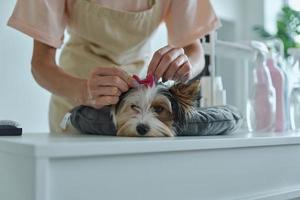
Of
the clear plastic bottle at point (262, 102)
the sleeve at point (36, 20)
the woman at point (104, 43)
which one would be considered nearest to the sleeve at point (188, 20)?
the woman at point (104, 43)

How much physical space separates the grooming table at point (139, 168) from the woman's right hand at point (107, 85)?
7cm

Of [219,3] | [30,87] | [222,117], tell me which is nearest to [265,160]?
[222,117]

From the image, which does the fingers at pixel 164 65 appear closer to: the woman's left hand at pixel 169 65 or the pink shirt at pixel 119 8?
the woman's left hand at pixel 169 65

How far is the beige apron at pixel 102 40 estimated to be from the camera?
0.84 m

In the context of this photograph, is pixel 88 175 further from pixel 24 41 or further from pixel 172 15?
pixel 24 41

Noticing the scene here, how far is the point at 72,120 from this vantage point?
73 centimetres

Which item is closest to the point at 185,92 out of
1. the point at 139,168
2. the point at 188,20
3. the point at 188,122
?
the point at 188,122

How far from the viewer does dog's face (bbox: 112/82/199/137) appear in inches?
25.5

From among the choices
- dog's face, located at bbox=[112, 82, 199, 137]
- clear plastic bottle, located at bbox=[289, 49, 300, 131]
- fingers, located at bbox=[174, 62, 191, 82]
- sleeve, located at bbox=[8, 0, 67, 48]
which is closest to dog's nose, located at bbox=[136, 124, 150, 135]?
dog's face, located at bbox=[112, 82, 199, 137]

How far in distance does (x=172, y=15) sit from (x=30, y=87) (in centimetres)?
40

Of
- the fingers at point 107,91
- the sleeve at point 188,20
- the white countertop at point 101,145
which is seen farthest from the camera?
the sleeve at point 188,20

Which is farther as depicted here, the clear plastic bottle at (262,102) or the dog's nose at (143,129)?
the clear plastic bottle at (262,102)

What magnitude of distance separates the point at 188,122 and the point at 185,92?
46 millimetres

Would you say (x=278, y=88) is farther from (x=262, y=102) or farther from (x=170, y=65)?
(x=170, y=65)
